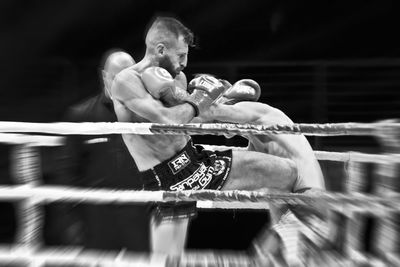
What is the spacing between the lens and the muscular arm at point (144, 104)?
1.26 meters

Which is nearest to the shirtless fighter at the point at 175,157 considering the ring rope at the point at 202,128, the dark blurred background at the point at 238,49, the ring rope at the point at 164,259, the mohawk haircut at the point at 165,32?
the mohawk haircut at the point at 165,32

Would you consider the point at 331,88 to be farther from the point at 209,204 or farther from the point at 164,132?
the point at 164,132

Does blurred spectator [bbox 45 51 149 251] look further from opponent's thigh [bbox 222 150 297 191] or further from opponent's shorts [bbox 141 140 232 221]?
opponent's thigh [bbox 222 150 297 191]

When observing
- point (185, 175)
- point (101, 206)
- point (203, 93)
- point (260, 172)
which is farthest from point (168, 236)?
point (101, 206)

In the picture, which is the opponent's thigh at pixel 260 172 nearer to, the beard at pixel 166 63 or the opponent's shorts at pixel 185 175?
the opponent's shorts at pixel 185 175

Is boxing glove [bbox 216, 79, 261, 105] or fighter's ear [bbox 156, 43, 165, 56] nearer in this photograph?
fighter's ear [bbox 156, 43, 165, 56]

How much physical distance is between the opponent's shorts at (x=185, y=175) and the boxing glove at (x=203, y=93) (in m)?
0.13

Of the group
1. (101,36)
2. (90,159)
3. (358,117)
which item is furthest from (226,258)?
(101,36)

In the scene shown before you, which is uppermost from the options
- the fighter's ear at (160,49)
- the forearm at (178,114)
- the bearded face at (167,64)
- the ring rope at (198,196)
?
the fighter's ear at (160,49)

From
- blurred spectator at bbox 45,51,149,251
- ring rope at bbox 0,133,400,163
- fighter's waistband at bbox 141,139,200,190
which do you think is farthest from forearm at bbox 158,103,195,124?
blurred spectator at bbox 45,51,149,251

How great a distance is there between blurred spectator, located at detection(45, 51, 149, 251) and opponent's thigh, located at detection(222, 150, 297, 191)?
2.71 feet

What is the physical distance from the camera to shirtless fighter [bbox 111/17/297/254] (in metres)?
1.27

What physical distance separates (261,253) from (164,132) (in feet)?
1.00

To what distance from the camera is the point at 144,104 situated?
1270 mm
